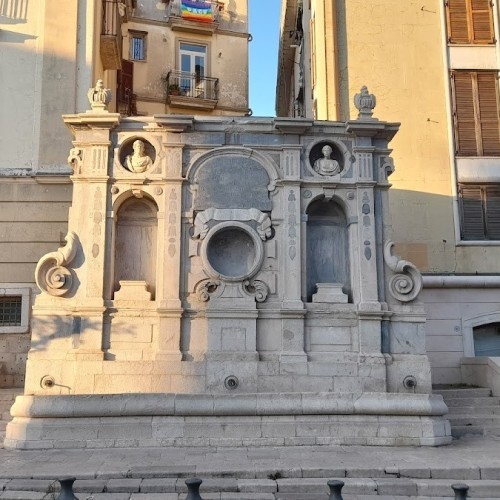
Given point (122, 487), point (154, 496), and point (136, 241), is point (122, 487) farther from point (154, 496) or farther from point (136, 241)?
point (136, 241)

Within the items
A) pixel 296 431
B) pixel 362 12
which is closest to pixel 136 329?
pixel 296 431

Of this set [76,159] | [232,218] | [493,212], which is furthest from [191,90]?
[232,218]

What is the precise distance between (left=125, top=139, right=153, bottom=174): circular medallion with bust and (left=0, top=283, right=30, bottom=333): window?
511cm

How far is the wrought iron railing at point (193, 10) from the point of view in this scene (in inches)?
1100

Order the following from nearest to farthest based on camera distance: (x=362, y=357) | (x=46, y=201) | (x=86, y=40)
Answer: (x=362, y=357), (x=46, y=201), (x=86, y=40)

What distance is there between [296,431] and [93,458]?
3352 millimetres

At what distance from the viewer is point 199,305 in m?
11.6

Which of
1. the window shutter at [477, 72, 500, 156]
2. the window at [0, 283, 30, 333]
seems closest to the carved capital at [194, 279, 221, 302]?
the window at [0, 283, 30, 333]

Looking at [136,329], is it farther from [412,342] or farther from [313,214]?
[412,342]

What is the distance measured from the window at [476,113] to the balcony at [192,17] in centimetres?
1328

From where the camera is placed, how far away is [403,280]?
468 inches

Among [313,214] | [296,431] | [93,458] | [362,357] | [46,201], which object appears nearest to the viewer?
[93,458]

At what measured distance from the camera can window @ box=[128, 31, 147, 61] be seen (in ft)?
90.5

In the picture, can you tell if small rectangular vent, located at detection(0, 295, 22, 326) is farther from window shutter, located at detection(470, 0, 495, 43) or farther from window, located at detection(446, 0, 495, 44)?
window shutter, located at detection(470, 0, 495, 43)
